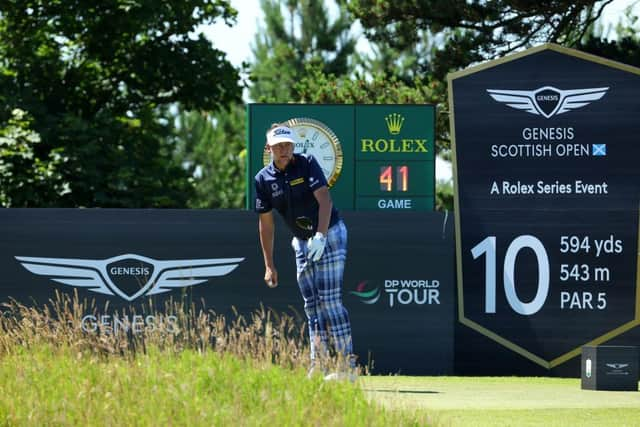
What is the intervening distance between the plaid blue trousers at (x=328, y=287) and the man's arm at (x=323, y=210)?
0.26 meters

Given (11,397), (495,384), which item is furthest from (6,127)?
(11,397)

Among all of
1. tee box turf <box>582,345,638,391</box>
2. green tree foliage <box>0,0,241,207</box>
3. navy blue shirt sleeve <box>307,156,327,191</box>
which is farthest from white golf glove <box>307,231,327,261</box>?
green tree foliage <box>0,0,241,207</box>

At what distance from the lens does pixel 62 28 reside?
31.7 metres

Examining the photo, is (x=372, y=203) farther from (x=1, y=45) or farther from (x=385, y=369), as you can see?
(x=1, y=45)

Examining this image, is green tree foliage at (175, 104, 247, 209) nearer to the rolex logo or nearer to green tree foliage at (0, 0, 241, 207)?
green tree foliage at (0, 0, 241, 207)

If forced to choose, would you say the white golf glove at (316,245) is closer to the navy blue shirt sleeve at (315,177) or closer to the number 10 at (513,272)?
the navy blue shirt sleeve at (315,177)

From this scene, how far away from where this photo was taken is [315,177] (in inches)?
370

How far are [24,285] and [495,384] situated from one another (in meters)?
4.60

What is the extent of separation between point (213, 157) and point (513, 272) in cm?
3855

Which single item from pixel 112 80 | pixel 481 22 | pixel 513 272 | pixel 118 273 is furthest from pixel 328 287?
pixel 112 80

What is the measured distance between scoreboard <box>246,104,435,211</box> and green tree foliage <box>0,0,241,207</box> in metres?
15.7

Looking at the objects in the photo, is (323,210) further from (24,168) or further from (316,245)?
(24,168)

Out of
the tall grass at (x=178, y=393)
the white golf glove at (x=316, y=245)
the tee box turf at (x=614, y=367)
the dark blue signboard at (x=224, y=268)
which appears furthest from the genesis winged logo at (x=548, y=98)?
the tall grass at (x=178, y=393)

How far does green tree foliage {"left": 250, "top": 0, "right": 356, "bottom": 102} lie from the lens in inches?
1863
